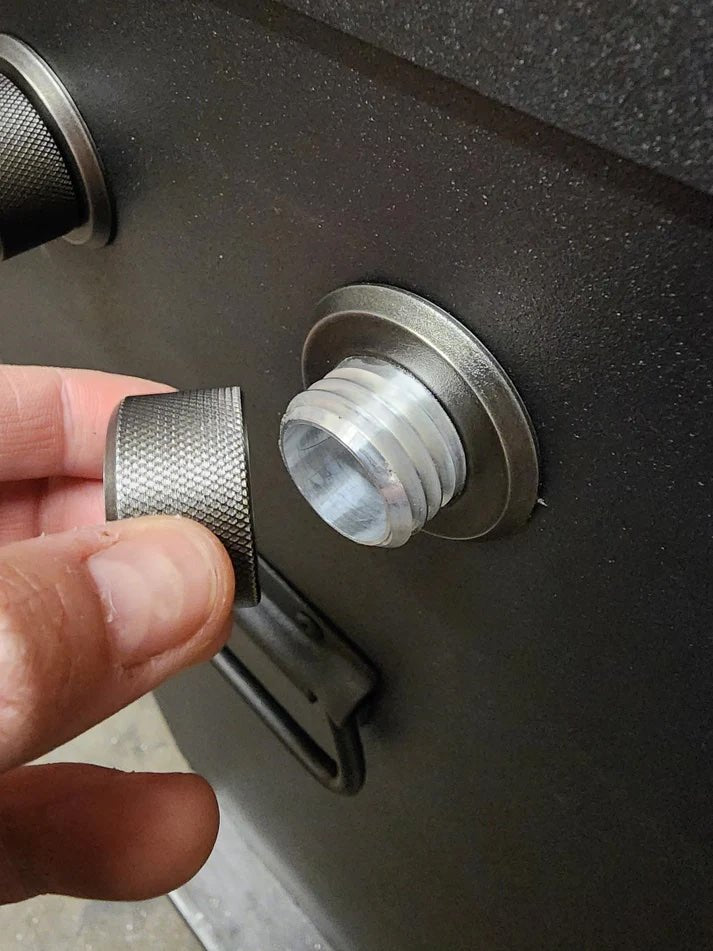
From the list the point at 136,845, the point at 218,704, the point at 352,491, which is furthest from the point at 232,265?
the point at 218,704

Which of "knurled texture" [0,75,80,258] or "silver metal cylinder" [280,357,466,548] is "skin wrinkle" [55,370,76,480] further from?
"silver metal cylinder" [280,357,466,548]

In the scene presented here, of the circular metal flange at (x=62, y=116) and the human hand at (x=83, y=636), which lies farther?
the circular metal flange at (x=62, y=116)

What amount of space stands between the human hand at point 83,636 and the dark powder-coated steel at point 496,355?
7cm

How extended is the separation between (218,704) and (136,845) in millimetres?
261

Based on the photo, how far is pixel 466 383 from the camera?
10.2 inches

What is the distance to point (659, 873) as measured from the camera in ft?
1.06

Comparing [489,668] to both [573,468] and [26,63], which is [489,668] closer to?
[573,468]

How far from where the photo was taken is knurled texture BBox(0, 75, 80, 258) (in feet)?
1.28

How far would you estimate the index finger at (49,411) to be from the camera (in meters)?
0.49

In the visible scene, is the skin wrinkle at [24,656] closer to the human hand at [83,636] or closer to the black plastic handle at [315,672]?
the human hand at [83,636]

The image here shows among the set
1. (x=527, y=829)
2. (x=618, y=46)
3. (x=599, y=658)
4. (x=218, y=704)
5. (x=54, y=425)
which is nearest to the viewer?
(x=618, y=46)

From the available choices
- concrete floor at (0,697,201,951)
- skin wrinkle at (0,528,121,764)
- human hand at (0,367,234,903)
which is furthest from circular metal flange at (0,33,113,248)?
concrete floor at (0,697,201,951)

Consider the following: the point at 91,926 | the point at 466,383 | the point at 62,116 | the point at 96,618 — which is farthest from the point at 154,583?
the point at 91,926

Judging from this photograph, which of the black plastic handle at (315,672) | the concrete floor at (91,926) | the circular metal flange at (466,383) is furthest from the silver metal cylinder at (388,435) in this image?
the concrete floor at (91,926)
